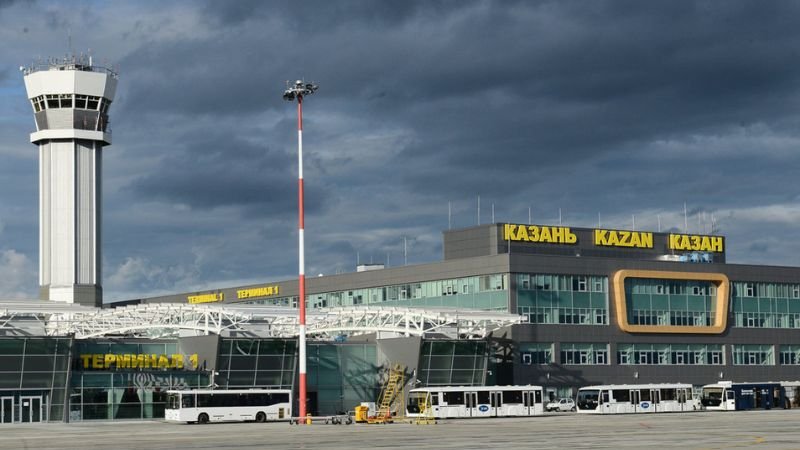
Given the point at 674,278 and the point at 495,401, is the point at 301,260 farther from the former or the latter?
the point at 674,278

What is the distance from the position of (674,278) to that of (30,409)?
7030 cm

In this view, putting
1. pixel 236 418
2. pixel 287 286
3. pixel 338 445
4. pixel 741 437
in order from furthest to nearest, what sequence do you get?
pixel 287 286
pixel 236 418
pixel 741 437
pixel 338 445

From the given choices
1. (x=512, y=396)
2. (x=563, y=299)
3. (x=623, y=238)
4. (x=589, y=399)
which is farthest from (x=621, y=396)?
(x=623, y=238)

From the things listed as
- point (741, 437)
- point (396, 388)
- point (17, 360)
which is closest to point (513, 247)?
point (396, 388)

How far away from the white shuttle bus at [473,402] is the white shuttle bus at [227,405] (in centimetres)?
1087

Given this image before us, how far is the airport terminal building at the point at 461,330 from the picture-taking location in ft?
324

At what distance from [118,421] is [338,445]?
47709 millimetres

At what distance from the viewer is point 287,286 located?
152375 millimetres

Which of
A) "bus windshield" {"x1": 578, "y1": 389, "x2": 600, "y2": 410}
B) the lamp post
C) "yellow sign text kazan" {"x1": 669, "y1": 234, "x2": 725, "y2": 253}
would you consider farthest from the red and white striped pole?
"yellow sign text kazan" {"x1": 669, "y1": 234, "x2": 725, "y2": 253}

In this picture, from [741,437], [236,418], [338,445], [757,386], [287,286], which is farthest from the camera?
[287,286]

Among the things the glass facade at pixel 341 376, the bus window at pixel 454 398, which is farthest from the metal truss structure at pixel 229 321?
the bus window at pixel 454 398

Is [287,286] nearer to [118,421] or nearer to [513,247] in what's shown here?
[513,247]

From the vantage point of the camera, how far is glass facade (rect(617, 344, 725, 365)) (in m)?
126

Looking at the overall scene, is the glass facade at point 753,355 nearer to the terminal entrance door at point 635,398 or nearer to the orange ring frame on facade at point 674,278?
the orange ring frame on facade at point 674,278
